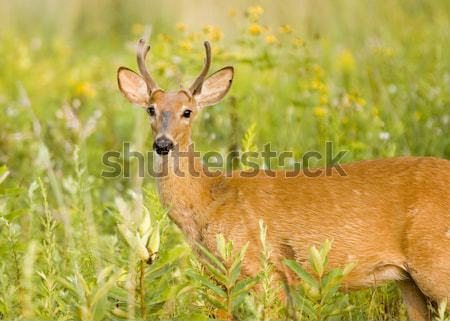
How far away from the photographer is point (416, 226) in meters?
3.99

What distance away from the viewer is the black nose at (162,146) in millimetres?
4559

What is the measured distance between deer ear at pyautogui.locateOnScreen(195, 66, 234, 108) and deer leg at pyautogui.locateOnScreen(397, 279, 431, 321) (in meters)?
1.60

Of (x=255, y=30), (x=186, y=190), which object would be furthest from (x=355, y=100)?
(x=186, y=190)

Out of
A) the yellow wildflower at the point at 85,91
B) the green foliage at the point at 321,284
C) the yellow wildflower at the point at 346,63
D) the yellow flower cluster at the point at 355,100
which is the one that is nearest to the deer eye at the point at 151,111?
the yellow flower cluster at the point at 355,100

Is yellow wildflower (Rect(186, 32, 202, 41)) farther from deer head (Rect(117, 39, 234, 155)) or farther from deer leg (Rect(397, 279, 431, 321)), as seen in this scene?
deer leg (Rect(397, 279, 431, 321))

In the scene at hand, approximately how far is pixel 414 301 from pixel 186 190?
1.31 metres

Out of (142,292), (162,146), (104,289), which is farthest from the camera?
(162,146)

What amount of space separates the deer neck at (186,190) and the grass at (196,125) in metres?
0.12

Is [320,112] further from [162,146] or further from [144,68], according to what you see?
[162,146]

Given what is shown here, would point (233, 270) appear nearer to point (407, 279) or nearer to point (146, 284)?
point (146, 284)

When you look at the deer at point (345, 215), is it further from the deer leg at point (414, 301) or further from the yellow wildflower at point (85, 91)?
the yellow wildflower at point (85, 91)

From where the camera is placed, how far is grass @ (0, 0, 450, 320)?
3.63 metres

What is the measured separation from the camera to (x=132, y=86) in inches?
209

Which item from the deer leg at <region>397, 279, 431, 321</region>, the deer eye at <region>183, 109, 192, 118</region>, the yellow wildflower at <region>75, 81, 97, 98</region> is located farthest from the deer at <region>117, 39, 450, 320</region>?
the yellow wildflower at <region>75, 81, 97, 98</region>
